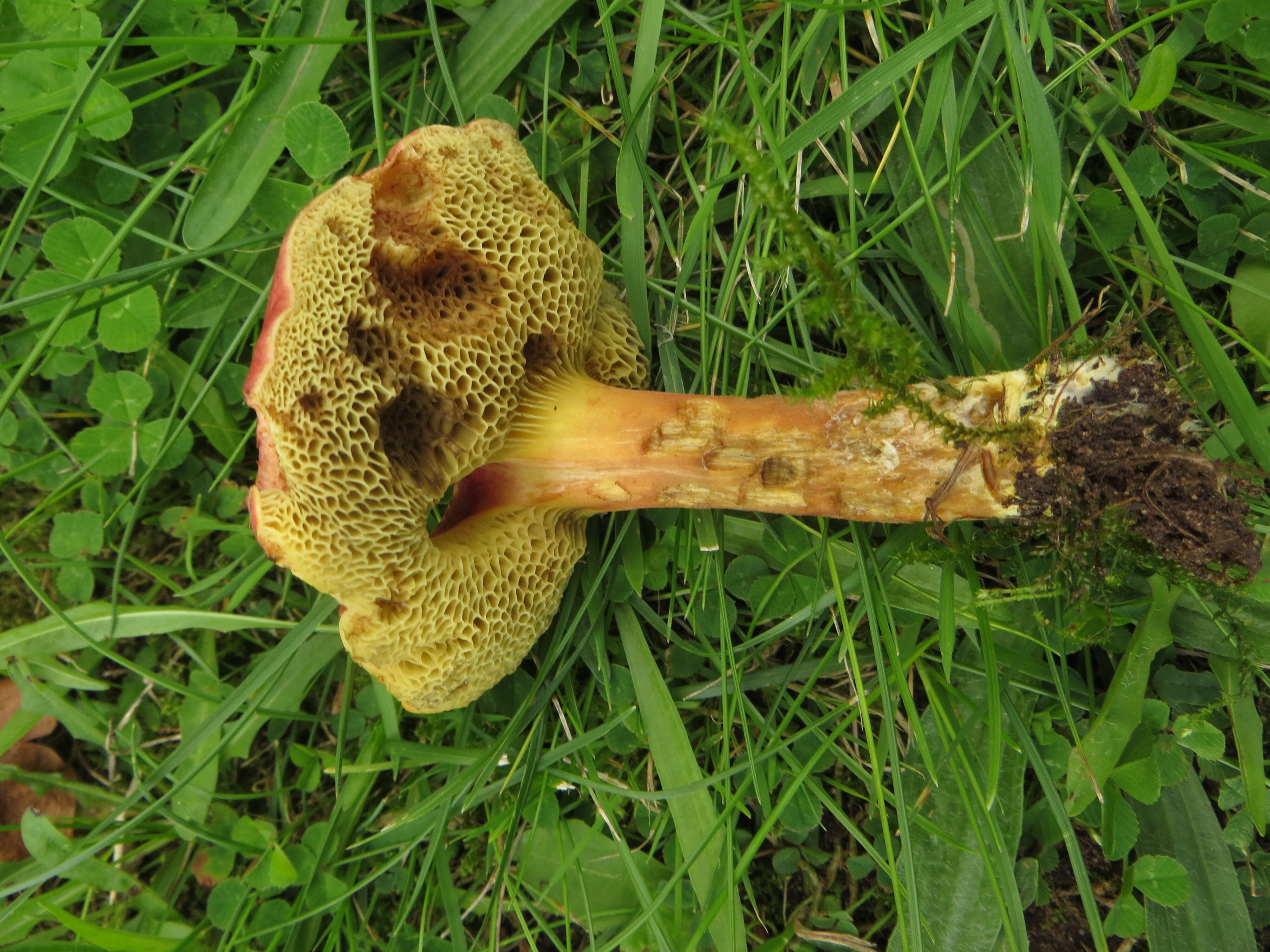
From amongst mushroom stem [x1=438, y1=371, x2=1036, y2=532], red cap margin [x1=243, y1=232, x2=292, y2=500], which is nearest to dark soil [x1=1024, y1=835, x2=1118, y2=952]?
mushroom stem [x1=438, y1=371, x2=1036, y2=532]

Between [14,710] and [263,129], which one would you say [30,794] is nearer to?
[14,710]

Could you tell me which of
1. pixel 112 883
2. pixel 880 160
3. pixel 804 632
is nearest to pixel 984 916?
pixel 804 632

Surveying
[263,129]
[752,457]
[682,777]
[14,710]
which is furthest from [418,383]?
[14,710]

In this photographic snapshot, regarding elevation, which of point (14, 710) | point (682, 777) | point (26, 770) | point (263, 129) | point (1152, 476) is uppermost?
point (263, 129)

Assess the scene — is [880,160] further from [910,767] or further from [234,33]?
A: [234,33]

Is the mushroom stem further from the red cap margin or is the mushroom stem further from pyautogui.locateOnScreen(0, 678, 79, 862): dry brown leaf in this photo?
pyautogui.locateOnScreen(0, 678, 79, 862): dry brown leaf

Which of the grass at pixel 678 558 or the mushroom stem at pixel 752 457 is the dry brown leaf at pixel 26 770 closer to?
the grass at pixel 678 558
